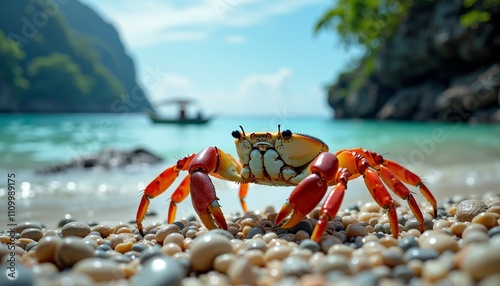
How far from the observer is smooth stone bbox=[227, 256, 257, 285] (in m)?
1.99

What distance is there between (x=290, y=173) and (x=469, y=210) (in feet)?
4.88

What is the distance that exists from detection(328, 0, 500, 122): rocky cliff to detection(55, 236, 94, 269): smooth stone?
29.7m

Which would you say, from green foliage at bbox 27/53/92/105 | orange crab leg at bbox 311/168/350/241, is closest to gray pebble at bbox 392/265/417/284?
orange crab leg at bbox 311/168/350/241

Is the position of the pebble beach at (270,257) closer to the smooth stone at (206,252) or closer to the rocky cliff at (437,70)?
the smooth stone at (206,252)

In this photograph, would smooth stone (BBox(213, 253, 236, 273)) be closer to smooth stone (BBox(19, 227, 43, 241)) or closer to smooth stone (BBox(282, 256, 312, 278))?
smooth stone (BBox(282, 256, 312, 278))

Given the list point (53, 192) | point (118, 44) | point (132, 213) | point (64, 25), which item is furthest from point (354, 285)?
point (118, 44)

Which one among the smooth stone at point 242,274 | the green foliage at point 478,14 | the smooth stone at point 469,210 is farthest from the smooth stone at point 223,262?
the green foliage at point 478,14

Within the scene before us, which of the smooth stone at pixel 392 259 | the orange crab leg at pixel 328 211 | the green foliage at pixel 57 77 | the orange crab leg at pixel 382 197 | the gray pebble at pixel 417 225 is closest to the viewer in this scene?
the smooth stone at pixel 392 259

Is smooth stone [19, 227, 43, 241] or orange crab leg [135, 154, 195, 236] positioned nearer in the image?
smooth stone [19, 227, 43, 241]

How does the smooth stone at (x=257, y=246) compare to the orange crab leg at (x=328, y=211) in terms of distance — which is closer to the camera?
the smooth stone at (x=257, y=246)

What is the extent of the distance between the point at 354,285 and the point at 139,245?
1.81 metres

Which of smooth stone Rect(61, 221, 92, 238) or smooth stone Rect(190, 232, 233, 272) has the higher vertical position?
smooth stone Rect(61, 221, 92, 238)

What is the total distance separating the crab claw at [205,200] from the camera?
315cm

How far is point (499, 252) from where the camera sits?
66.6 inches
